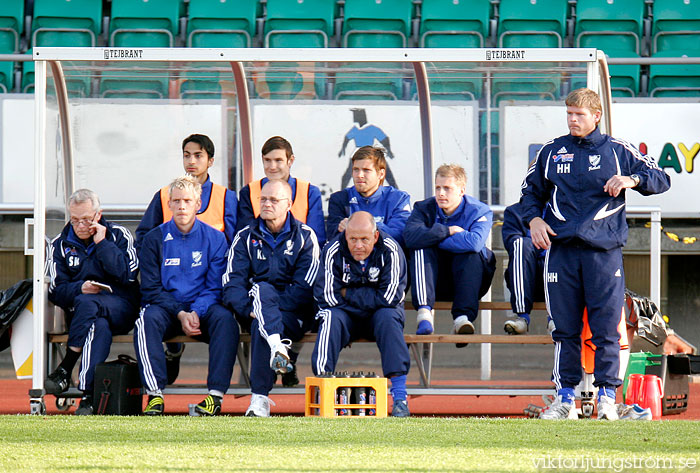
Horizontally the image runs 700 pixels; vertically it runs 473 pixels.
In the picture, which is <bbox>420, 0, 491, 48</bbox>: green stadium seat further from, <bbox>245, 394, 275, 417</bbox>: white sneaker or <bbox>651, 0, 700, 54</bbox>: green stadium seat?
<bbox>245, 394, 275, 417</bbox>: white sneaker

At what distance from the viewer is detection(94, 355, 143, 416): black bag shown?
5930 mm

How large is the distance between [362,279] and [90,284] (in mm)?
1657

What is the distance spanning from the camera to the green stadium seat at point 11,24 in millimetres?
11453

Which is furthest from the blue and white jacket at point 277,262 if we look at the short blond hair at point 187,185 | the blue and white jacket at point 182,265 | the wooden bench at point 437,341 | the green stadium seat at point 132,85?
the green stadium seat at point 132,85

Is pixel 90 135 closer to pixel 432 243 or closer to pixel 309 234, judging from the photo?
pixel 309 234

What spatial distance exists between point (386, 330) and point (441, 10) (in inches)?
260

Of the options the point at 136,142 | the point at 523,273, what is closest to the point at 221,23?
the point at 136,142

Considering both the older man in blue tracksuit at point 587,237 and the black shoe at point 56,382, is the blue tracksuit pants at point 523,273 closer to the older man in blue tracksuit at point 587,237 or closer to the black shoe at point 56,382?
the older man in blue tracksuit at point 587,237

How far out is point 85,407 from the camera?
6.04 m

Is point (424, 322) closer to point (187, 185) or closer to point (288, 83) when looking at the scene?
point (187, 185)

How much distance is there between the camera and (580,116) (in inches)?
217

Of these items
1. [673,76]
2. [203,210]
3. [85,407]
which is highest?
[673,76]

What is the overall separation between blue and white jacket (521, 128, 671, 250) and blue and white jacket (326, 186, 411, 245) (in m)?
1.16

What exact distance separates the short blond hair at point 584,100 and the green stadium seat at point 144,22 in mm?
6656
